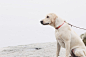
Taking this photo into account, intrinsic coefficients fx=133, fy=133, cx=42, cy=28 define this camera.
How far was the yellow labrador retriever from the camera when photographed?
3.44 m

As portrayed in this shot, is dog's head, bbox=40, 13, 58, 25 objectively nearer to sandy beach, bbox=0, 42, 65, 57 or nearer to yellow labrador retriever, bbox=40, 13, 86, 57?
yellow labrador retriever, bbox=40, 13, 86, 57

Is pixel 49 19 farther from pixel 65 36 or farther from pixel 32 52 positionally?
pixel 32 52

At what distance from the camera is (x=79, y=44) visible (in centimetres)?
363

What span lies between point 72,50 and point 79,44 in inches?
9.9

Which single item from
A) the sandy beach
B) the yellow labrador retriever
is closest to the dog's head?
the yellow labrador retriever

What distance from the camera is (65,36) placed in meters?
3.43

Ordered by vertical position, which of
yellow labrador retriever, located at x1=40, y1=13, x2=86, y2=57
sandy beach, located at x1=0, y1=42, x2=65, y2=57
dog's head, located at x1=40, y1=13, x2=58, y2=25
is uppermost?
dog's head, located at x1=40, y1=13, x2=58, y2=25

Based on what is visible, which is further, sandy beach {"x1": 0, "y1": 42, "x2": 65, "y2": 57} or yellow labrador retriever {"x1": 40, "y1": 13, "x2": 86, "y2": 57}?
sandy beach {"x1": 0, "y1": 42, "x2": 65, "y2": 57}

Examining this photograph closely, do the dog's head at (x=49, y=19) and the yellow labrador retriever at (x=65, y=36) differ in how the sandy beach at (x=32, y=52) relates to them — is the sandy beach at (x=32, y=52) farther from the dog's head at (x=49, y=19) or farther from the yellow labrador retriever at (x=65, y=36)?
the dog's head at (x=49, y=19)

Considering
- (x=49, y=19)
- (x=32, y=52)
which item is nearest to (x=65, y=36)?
(x=49, y=19)

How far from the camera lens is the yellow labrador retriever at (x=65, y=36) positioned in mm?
3436

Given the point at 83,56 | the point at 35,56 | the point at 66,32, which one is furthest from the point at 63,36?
the point at 35,56

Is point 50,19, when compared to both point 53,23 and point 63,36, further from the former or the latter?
point 63,36

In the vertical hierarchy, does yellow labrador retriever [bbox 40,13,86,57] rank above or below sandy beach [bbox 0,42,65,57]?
above
